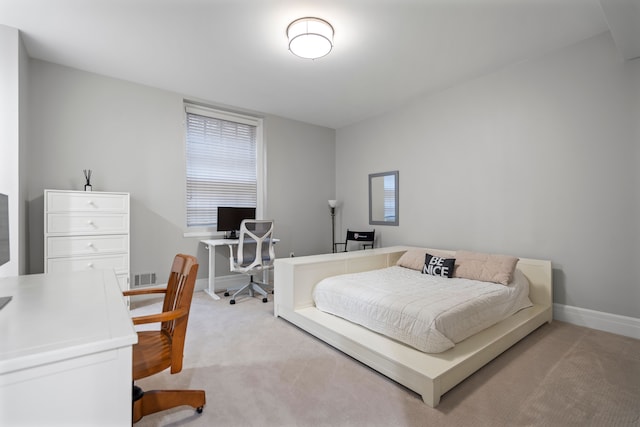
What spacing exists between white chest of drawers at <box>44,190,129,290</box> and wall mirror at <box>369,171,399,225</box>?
11.2ft

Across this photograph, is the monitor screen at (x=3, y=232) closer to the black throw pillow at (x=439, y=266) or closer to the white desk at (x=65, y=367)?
the white desk at (x=65, y=367)

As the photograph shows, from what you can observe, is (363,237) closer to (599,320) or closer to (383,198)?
(383,198)

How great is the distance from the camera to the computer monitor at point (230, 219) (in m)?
4.22

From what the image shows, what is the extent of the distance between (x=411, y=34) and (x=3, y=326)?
3.20 metres

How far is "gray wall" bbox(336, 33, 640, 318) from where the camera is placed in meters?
2.66

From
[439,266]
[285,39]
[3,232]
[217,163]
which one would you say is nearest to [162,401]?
[3,232]

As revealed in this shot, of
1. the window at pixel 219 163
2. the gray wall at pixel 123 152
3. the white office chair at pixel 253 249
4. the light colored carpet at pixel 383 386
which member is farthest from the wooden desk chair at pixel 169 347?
the window at pixel 219 163

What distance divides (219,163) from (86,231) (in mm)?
1946

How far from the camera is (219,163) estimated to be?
14.8 feet

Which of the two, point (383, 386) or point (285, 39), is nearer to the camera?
point (383, 386)

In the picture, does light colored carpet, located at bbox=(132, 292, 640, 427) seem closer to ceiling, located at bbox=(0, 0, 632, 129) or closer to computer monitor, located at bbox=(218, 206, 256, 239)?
computer monitor, located at bbox=(218, 206, 256, 239)

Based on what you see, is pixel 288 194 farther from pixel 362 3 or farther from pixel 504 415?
pixel 504 415

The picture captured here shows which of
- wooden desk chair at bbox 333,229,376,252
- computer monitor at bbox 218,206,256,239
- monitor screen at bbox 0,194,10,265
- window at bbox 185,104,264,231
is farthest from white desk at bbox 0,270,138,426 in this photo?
wooden desk chair at bbox 333,229,376,252

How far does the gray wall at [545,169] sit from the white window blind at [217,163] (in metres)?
2.43
